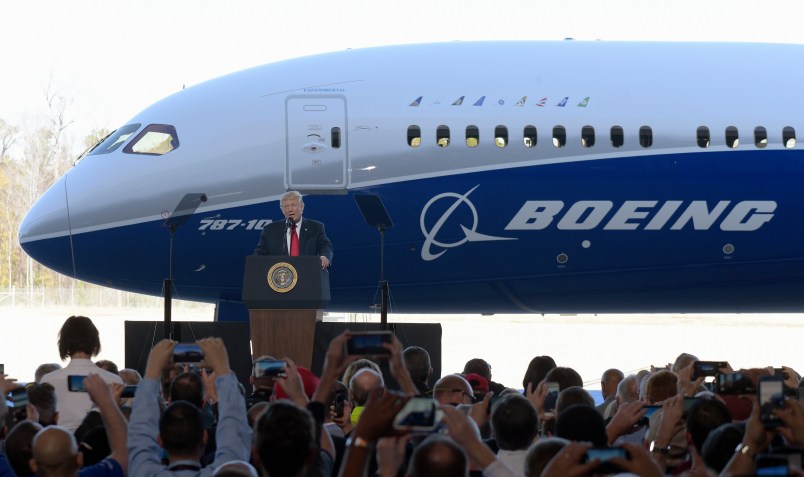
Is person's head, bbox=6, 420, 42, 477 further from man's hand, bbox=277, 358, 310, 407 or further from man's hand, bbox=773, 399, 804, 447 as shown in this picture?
man's hand, bbox=773, 399, 804, 447

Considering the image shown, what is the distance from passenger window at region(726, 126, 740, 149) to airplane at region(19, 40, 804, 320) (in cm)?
4

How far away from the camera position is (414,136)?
1596cm

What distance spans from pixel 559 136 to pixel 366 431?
12.4m

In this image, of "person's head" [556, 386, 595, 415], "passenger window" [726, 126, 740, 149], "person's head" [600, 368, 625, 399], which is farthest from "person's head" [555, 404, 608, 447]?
"passenger window" [726, 126, 740, 149]

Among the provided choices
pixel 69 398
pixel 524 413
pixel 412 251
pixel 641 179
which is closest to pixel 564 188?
pixel 641 179

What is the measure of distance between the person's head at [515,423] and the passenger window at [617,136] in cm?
1075

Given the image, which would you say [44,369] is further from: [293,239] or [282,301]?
[293,239]

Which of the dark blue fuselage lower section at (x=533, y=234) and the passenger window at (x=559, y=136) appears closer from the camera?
the dark blue fuselage lower section at (x=533, y=234)

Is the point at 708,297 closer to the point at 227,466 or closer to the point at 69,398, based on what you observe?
the point at 69,398

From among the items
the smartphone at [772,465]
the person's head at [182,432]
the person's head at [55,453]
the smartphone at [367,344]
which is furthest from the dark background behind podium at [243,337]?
the smartphone at [772,465]

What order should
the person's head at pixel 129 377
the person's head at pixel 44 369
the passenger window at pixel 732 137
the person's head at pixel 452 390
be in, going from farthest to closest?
the passenger window at pixel 732 137
the person's head at pixel 129 377
the person's head at pixel 44 369
the person's head at pixel 452 390

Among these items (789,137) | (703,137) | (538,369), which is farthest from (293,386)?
(789,137)

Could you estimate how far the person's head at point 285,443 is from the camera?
4.20 metres

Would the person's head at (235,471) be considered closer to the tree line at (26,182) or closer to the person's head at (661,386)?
the person's head at (661,386)
